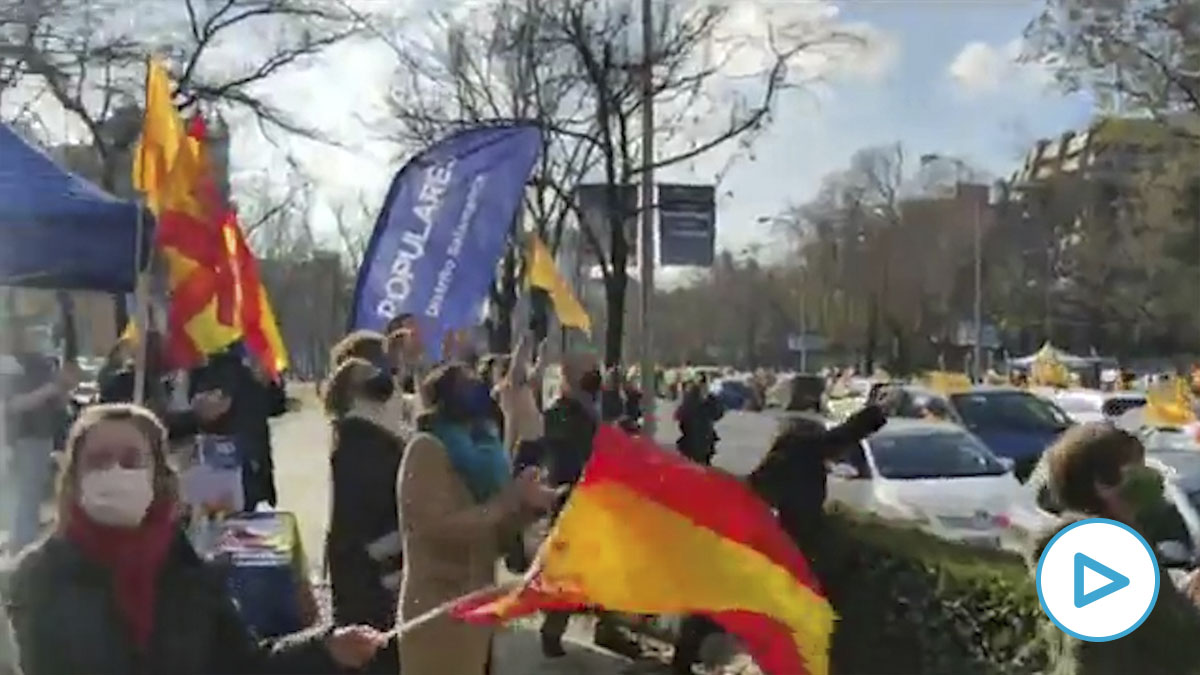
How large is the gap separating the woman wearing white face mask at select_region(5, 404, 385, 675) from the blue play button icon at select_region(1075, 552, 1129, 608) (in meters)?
1.29

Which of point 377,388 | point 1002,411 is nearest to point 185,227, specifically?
point 377,388

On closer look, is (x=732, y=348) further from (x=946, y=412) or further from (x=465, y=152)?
(x=946, y=412)

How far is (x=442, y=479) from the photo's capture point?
4.16m

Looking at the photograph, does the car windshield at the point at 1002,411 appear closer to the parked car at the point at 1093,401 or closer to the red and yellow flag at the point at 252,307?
the parked car at the point at 1093,401

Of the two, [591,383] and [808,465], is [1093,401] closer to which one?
[808,465]

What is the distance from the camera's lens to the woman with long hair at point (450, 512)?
4.16 metres

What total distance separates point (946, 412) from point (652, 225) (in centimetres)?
314

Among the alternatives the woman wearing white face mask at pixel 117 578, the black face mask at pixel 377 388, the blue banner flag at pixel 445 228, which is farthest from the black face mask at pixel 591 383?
the woman wearing white face mask at pixel 117 578

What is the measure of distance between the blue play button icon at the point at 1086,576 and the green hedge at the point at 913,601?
7.29 ft

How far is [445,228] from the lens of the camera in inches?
277

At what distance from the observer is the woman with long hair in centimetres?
416

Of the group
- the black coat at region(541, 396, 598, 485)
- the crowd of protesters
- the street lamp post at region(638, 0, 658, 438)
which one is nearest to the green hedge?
the crowd of protesters

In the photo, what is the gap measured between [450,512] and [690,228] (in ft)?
5.85

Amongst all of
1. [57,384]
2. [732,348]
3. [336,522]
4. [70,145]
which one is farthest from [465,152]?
[70,145]
